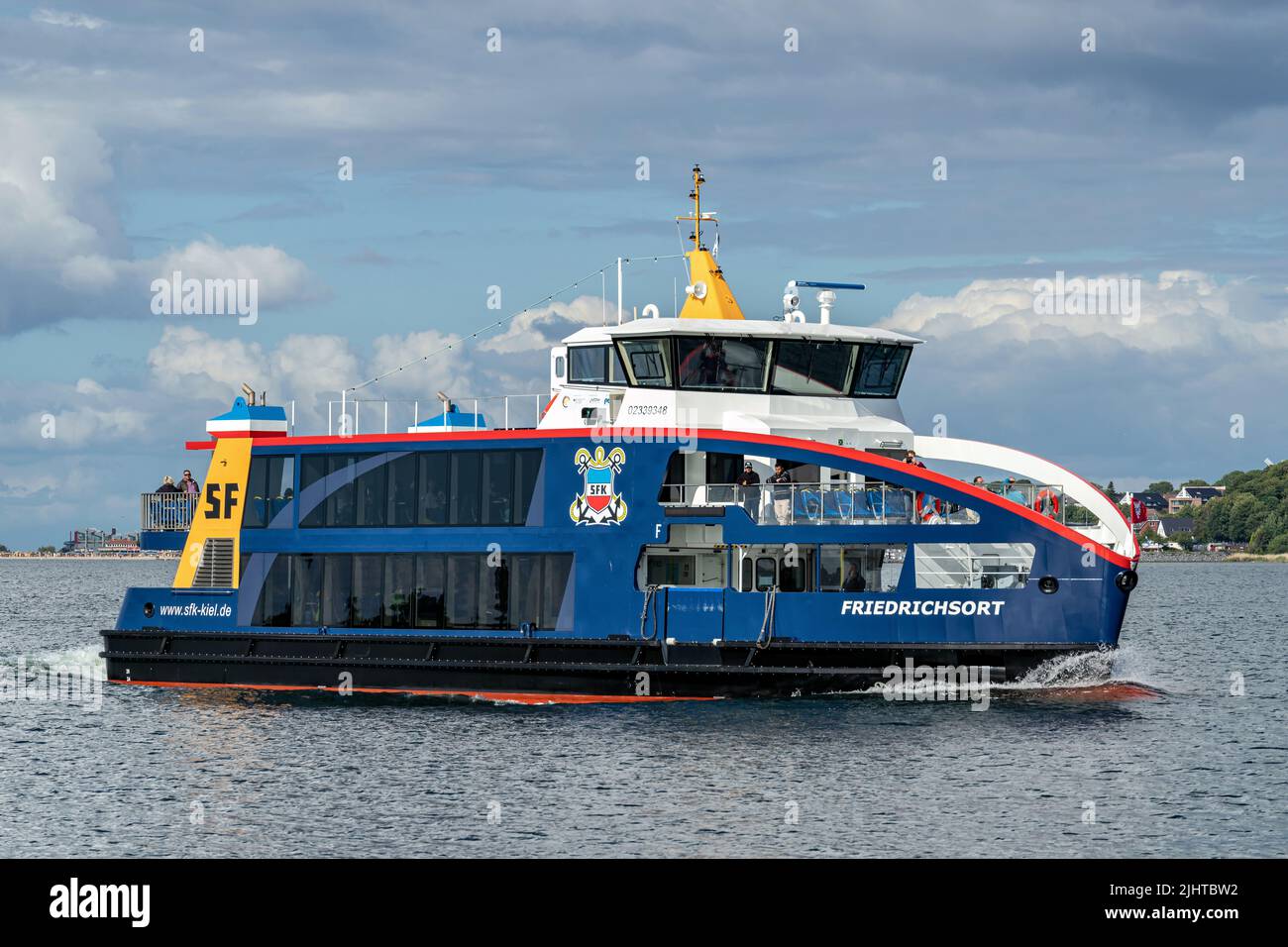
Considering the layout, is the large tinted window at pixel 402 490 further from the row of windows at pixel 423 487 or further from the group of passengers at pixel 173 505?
the group of passengers at pixel 173 505

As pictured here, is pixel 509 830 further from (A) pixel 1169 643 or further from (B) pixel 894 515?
(A) pixel 1169 643

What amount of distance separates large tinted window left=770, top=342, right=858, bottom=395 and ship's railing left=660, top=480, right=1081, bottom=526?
8.51 feet

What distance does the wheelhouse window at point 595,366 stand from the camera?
29.5 metres

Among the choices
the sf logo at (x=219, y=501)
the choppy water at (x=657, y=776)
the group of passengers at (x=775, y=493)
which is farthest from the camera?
the sf logo at (x=219, y=501)

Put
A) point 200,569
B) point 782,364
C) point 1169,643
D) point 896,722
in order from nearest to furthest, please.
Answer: point 896,722 → point 782,364 → point 200,569 → point 1169,643

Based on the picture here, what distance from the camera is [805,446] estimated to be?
25.9 meters

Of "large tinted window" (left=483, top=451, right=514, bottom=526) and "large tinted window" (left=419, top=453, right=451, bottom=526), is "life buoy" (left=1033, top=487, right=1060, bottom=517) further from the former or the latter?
"large tinted window" (left=419, top=453, right=451, bottom=526)

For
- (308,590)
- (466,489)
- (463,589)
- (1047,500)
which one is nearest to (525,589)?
(463,589)

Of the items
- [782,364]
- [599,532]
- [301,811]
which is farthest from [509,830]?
[782,364]

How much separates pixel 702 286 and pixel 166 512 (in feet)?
38.1

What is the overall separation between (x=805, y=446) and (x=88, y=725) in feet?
43.9

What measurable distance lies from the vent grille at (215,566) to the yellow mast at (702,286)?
962 cm

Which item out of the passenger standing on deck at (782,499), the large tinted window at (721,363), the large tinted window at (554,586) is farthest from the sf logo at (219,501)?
the passenger standing on deck at (782,499)

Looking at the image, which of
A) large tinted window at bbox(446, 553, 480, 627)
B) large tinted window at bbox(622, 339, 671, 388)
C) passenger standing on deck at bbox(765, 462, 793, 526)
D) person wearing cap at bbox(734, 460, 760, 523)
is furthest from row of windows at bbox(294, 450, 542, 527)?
passenger standing on deck at bbox(765, 462, 793, 526)
